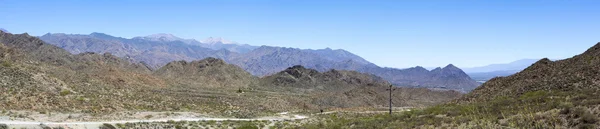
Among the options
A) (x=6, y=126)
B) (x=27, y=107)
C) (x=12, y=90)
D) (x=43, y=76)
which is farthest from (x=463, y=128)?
(x=43, y=76)

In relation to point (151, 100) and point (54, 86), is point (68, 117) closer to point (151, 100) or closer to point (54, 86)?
point (54, 86)

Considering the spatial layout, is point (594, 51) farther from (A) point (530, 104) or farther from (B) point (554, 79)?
(A) point (530, 104)

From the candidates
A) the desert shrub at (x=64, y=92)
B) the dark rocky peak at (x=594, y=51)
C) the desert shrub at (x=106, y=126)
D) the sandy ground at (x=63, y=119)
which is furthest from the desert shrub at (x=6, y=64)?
the dark rocky peak at (x=594, y=51)

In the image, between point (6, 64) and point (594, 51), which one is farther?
point (6, 64)

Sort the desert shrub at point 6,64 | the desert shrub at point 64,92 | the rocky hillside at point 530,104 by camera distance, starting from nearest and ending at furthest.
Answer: the rocky hillside at point 530,104, the desert shrub at point 64,92, the desert shrub at point 6,64

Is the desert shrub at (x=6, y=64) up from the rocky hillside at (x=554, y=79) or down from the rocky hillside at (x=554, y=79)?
up

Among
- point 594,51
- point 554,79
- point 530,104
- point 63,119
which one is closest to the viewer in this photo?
point 530,104

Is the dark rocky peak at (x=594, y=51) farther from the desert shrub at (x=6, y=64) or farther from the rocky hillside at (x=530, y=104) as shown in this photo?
the desert shrub at (x=6, y=64)

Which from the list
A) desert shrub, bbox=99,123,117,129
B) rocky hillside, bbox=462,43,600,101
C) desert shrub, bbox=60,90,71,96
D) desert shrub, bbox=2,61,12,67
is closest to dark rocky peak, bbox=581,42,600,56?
rocky hillside, bbox=462,43,600,101

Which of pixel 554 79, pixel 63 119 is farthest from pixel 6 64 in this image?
pixel 554 79

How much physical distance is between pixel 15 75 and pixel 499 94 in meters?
60.8

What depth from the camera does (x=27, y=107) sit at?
165 feet

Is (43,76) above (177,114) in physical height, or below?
above

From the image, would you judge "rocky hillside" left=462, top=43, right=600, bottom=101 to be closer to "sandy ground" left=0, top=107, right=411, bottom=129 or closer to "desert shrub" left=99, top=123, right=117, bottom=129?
"sandy ground" left=0, top=107, right=411, bottom=129
